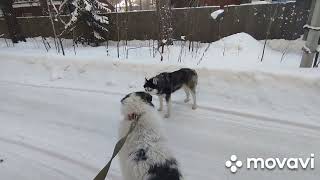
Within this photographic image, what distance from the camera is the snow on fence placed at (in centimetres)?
948

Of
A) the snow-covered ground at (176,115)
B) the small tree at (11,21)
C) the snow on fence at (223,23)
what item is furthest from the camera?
the small tree at (11,21)

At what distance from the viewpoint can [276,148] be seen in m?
3.74

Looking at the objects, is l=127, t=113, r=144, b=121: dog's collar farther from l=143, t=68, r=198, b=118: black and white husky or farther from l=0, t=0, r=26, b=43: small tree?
l=0, t=0, r=26, b=43: small tree

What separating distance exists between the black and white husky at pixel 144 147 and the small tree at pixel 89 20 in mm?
7969

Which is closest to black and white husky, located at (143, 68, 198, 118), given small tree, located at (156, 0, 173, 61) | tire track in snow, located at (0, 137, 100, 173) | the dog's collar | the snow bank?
the snow bank

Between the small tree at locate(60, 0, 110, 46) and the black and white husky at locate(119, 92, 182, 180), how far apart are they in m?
7.97

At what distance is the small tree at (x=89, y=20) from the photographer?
10.1 m

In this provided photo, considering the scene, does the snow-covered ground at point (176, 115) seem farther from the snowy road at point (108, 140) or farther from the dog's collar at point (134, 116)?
the dog's collar at point (134, 116)

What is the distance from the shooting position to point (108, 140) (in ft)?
13.6

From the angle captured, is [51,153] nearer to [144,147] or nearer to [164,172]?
[144,147]

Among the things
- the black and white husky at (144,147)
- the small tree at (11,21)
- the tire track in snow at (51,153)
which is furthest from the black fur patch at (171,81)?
the small tree at (11,21)

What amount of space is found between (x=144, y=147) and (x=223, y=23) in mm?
9180

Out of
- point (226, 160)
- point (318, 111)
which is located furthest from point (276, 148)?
point (318, 111)

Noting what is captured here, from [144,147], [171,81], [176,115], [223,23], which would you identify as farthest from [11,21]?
[144,147]
